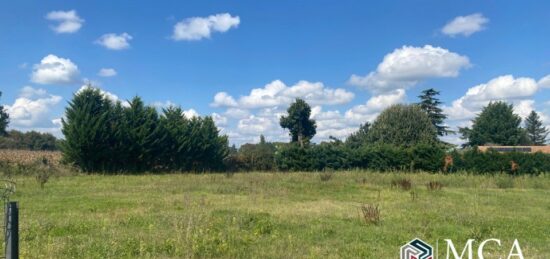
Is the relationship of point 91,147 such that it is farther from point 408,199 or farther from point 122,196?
point 408,199

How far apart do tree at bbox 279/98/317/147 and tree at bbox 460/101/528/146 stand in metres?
32.0

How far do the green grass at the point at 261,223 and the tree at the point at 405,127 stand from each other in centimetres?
3839

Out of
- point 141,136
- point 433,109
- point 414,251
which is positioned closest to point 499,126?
point 433,109

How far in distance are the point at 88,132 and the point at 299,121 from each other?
2801cm

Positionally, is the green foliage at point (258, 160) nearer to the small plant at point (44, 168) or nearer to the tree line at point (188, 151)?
the tree line at point (188, 151)

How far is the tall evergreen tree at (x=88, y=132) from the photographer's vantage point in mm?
28359

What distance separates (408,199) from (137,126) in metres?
21.1

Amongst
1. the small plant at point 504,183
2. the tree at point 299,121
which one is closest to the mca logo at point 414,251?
the small plant at point 504,183

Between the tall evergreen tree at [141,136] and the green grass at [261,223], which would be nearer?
the green grass at [261,223]

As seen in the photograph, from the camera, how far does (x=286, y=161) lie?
3547 cm

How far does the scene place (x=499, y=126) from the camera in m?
69.2

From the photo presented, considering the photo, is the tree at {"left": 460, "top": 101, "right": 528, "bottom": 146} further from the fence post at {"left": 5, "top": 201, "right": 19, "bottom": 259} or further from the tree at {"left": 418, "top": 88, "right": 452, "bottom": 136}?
the fence post at {"left": 5, "top": 201, "right": 19, "bottom": 259}

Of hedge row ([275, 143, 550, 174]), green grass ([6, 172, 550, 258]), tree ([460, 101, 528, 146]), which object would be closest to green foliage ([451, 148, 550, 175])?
hedge row ([275, 143, 550, 174])

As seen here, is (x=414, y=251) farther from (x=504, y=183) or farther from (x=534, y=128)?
(x=534, y=128)
